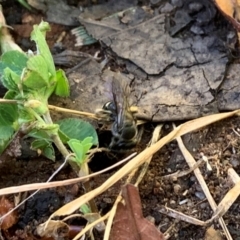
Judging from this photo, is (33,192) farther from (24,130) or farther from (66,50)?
(66,50)

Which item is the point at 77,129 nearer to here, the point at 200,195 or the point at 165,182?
the point at 165,182

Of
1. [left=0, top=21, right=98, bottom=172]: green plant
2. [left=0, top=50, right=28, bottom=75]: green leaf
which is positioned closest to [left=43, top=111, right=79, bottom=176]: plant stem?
[left=0, top=21, right=98, bottom=172]: green plant

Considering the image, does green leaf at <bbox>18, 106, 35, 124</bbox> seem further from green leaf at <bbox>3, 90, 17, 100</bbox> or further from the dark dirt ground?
the dark dirt ground

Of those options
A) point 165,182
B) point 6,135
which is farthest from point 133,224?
point 6,135

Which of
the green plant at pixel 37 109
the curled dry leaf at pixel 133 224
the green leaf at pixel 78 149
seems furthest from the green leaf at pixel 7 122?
the curled dry leaf at pixel 133 224

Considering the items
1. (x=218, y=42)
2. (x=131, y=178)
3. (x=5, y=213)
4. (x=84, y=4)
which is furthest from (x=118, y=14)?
(x=5, y=213)
